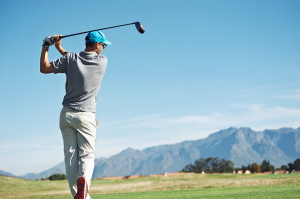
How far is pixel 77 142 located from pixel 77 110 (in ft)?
1.53

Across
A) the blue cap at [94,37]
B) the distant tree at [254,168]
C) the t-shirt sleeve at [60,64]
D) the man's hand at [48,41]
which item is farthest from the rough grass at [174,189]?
the distant tree at [254,168]

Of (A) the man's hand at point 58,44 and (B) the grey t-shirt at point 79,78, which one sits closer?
(B) the grey t-shirt at point 79,78

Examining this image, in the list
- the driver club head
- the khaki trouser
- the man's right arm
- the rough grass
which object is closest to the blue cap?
the man's right arm

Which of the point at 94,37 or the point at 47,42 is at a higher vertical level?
the point at 94,37

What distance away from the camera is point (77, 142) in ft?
14.5

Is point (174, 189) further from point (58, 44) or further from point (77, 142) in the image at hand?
point (58, 44)

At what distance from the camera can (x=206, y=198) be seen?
22.0 feet

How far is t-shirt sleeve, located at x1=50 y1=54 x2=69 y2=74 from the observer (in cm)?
432

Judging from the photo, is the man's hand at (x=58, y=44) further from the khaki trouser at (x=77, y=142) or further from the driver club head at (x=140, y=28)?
the driver club head at (x=140, y=28)

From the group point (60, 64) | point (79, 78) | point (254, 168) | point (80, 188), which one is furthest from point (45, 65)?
point (254, 168)

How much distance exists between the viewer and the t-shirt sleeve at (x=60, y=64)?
432 centimetres

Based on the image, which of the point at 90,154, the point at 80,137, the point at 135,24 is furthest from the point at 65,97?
the point at 135,24

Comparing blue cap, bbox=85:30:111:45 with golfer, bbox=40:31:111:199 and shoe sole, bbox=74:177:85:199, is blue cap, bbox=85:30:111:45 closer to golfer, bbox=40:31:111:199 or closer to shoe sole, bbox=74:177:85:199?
golfer, bbox=40:31:111:199

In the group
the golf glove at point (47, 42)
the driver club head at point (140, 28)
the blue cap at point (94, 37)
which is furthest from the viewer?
the driver club head at point (140, 28)
